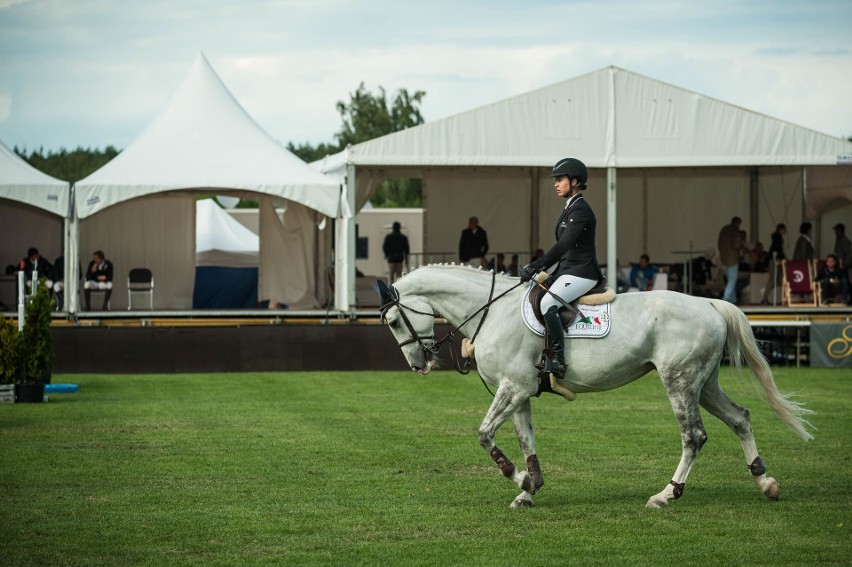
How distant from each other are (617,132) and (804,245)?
5544 mm

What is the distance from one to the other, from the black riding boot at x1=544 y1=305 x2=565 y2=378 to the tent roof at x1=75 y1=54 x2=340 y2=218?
13.5 m

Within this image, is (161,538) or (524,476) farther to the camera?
(524,476)

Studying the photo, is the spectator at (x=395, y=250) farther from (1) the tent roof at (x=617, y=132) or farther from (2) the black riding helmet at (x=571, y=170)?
(2) the black riding helmet at (x=571, y=170)

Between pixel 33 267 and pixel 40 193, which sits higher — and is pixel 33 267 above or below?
below

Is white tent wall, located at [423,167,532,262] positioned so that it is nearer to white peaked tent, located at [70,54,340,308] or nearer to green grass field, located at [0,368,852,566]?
white peaked tent, located at [70,54,340,308]

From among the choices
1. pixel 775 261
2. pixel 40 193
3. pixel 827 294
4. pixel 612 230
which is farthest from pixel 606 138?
pixel 40 193

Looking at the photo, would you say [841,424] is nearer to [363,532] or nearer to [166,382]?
[363,532]

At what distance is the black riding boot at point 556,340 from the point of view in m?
8.80

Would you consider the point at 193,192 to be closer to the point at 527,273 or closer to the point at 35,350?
the point at 35,350

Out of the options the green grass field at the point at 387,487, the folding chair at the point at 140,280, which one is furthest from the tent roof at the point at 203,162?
the green grass field at the point at 387,487

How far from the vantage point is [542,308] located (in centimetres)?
889

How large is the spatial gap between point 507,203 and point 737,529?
21.1 metres

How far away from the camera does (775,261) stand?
2505cm

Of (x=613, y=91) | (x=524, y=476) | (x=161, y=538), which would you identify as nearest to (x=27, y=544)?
(x=161, y=538)
